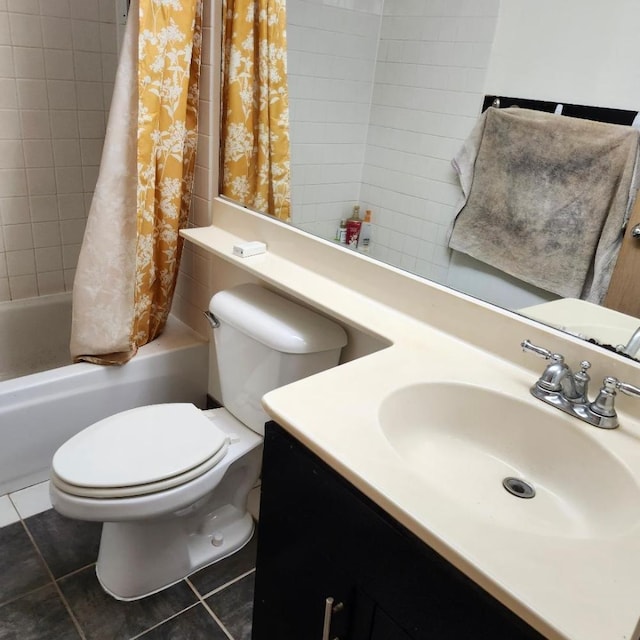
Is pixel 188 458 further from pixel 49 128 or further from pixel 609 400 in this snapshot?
pixel 49 128

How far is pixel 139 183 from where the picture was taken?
1717 mm

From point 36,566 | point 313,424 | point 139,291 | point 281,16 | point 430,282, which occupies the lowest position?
point 36,566

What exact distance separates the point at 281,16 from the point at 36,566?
1.74 m

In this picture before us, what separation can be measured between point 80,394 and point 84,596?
24.2 inches

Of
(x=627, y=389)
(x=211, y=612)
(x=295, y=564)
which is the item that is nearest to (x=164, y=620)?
(x=211, y=612)

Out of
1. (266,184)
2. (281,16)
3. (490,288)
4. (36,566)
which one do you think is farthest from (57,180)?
(490,288)

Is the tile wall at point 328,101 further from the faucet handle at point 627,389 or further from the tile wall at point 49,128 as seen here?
the tile wall at point 49,128

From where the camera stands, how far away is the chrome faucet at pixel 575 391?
1.02 metres

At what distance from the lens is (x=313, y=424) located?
0.95 m

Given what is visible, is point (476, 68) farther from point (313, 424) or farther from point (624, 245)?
point (313, 424)

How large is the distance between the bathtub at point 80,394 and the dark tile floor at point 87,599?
221mm

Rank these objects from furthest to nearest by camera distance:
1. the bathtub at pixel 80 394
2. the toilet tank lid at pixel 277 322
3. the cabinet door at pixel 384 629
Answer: the bathtub at pixel 80 394 → the toilet tank lid at pixel 277 322 → the cabinet door at pixel 384 629

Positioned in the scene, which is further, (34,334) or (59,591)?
(34,334)

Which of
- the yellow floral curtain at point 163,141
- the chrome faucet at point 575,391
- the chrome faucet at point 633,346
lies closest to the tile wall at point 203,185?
the yellow floral curtain at point 163,141
